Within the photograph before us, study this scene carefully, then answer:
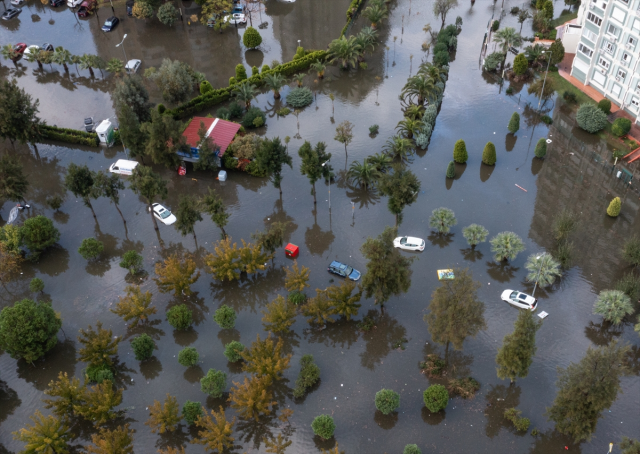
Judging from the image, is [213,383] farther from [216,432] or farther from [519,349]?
[519,349]

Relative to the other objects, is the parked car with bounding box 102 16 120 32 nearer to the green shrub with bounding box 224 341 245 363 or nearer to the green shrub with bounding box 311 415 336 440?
the green shrub with bounding box 224 341 245 363

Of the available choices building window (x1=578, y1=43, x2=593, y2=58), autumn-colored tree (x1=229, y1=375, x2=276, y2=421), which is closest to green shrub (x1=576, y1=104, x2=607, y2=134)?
building window (x1=578, y1=43, x2=593, y2=58)

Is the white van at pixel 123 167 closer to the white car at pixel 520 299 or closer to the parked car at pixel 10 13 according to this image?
the white car at pixel 520 299

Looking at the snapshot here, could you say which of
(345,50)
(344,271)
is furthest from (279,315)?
(345,50)

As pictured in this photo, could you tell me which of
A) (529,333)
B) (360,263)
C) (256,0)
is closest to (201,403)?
(360,263)

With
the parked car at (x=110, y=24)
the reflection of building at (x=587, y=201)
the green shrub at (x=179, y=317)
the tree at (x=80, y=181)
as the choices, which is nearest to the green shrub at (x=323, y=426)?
the green shrub at (x=179, y=317)

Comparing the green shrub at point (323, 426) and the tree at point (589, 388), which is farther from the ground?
the tree at point (589, 388)

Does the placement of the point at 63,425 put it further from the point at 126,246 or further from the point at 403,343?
the point at 403,343
